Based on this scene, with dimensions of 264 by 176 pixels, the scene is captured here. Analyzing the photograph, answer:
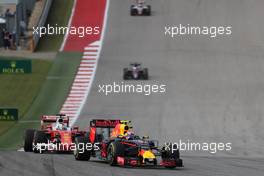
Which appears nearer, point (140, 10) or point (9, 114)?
point (9, 114)

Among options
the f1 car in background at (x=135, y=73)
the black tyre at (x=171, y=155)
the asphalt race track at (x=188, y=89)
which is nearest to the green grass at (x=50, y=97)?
the asphalt race track at (x=188, y=89)

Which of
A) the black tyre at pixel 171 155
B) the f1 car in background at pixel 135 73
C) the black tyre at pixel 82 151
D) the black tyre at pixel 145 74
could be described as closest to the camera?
the black tyre at pixel 171 155

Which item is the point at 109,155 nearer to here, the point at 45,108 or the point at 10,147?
the point at 10,147

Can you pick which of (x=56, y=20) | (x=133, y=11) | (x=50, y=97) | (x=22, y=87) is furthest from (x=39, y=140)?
(x=133, y=11)

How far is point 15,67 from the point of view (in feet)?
135

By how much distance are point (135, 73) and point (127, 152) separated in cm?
2080

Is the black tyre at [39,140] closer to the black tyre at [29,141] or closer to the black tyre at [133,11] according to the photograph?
the black tyre at [29,141]

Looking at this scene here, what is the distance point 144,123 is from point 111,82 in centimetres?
782

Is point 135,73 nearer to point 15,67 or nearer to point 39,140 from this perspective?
point 15,67

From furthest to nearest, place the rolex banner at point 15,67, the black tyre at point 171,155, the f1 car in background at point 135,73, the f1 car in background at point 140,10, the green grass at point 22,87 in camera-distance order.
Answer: the f1 car in background at point 140,10 → the f1 car in background at point 135,73 → the rolex banner at point 15,67 → the green grass at point 22,87 → the black tyre at point 171,155

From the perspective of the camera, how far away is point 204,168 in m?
23.2

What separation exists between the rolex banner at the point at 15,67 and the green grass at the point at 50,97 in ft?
4.85

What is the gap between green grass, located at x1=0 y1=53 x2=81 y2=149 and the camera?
115 ft

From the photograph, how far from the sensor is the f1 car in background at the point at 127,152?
75.5 ft
